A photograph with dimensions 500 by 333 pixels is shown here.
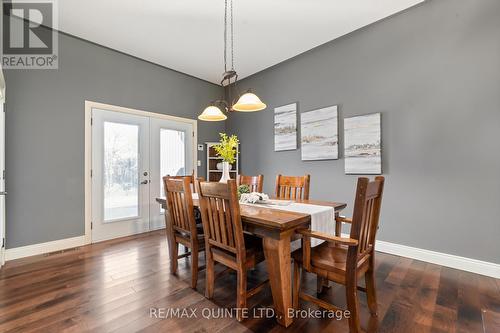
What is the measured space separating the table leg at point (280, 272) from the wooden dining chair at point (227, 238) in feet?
0.59

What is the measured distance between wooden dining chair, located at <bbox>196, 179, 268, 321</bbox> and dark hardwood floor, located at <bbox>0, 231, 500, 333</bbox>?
0.78ft

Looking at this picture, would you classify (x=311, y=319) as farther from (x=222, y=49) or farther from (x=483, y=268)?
(x=222, y=49)

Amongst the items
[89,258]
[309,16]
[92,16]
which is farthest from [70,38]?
[309,16]

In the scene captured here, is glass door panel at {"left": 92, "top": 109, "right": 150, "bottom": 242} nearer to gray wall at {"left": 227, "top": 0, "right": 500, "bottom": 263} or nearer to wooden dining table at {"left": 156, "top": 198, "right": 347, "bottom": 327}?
wooden dining table at {"left": 156, "top": 198, "right": 347, "bottom": 327}

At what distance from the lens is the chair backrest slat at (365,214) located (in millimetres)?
1329

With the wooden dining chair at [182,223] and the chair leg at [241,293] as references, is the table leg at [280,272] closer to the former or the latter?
the chair leg at [241,293]

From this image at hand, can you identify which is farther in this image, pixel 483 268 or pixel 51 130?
pixel 51 130

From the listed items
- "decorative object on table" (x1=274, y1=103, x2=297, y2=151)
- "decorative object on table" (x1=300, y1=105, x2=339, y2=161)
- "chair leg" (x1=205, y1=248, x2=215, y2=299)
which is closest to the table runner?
"chair leg" (x1=205, y1=248, x2=215, y2=299)

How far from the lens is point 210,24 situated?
10.1 ft

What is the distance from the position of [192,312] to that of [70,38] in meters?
3.89

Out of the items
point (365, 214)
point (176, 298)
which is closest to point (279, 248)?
point (365, 214)

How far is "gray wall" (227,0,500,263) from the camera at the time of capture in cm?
237

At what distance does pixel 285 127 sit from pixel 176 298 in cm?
306

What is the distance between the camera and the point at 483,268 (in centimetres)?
235
